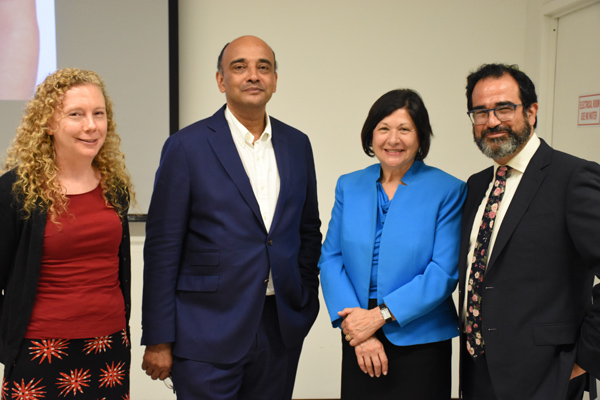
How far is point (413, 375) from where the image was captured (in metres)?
1.81

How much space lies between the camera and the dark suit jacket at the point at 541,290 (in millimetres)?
1562

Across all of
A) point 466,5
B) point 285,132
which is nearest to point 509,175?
point 285,132

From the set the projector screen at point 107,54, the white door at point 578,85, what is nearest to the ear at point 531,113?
the white door at point 578,85

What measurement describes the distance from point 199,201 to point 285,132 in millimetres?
476

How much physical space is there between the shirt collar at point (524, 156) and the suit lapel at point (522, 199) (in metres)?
0.03

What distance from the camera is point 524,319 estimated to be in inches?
63.1

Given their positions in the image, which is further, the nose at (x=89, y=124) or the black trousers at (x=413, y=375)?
the black trousers at (x=413, y=375)

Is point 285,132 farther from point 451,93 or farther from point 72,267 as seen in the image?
point 451,93

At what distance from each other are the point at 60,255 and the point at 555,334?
1.53 meters

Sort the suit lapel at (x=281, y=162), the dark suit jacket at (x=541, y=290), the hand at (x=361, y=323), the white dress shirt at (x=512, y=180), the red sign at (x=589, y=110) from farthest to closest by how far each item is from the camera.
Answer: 1. the red sign at (x=589, y=110)
2. the suit lapel at (x=281, y=162)
3. the hand at (x=361, y=323)
4. the white dress shirt at (x=512, y=180)
5. the dark suit jacket at (x=541, y=290)

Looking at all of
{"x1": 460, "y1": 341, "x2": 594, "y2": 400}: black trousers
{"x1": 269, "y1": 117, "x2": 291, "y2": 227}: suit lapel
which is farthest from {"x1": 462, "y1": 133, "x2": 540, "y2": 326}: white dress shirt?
{"x1": 269, "y1": 117, "x2": 291, "y2": 227}: suit lapel

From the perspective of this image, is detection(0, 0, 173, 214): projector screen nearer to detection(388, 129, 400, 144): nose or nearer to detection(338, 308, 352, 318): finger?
detection(388, 129, 400, 144): nose

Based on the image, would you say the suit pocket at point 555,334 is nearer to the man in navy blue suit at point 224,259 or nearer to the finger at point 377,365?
the finger at point 377,365

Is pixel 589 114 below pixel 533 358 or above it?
above
